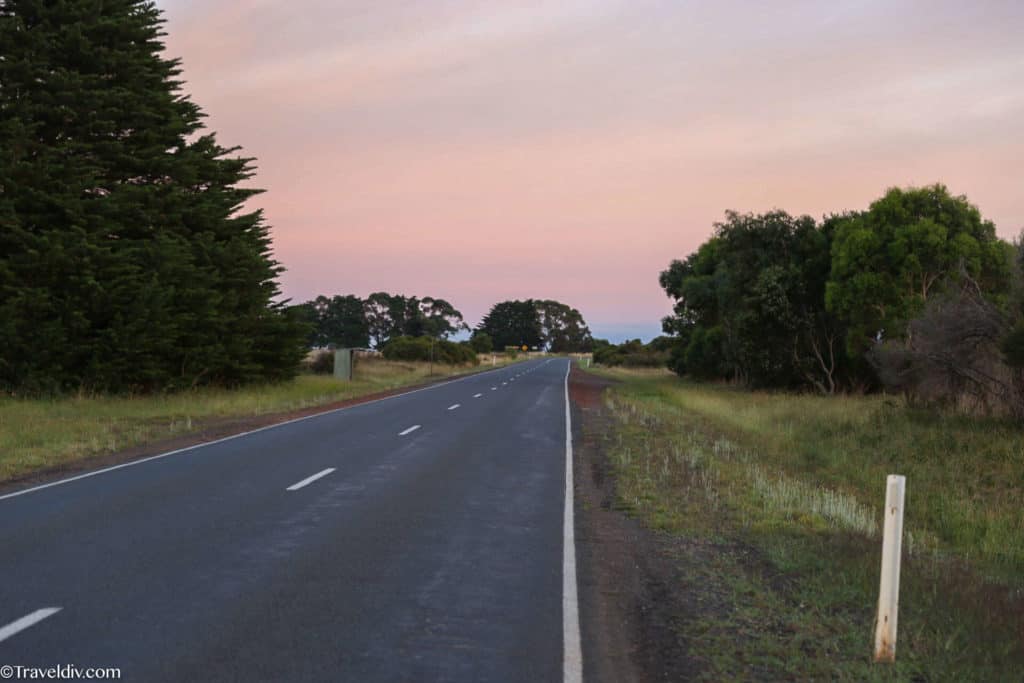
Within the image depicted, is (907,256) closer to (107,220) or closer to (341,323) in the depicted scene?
(107,220)

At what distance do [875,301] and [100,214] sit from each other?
27894 millimetres

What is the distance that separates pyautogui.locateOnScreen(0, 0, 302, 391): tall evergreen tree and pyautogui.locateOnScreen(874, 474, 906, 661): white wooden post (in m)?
25.4

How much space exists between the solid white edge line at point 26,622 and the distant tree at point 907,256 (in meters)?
28.9

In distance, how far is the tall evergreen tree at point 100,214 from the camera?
25453mm

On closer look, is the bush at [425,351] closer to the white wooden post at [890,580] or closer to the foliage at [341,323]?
the foliage at [341,323]

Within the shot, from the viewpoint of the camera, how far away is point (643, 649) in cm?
541

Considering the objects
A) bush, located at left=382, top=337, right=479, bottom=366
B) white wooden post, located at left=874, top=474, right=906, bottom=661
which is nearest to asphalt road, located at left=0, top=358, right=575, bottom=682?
white wooden post, located at left=874, top=474, right=906, bottom=661

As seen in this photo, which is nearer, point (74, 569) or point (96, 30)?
point (74, 569)

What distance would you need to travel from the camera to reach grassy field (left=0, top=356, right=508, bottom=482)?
49.5ft

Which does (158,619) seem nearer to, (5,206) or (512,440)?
(512,440)

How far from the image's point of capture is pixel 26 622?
558cm

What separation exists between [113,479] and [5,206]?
56.3ft

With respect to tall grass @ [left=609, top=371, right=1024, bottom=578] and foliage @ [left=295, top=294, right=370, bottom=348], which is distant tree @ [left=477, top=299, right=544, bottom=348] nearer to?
foliage @ [left=295, top=294, right=370, bottom=348]

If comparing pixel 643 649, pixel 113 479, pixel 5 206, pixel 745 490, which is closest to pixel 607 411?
pixel 745 490
